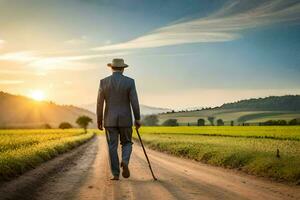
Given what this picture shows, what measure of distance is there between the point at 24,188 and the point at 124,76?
424cm

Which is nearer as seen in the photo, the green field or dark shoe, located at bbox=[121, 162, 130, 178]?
dark shoe, located at bbox=[121, 162, 130, 178]

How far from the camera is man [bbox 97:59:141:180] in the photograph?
44.0 feet

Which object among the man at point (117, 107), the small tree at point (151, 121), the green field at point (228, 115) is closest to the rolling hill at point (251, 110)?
the green field at point (228, 115)

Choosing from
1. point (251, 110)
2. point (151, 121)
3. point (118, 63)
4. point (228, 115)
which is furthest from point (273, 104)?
point (118, 63)

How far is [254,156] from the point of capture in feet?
69.8

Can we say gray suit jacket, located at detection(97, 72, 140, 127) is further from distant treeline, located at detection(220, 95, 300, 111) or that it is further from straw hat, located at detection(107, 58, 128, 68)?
distant treeline, located at detection(220, 95, 300, 111)

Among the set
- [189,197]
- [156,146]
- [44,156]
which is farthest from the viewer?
[156,146]

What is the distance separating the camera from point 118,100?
13.6m

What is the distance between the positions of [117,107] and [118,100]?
22 centimetres

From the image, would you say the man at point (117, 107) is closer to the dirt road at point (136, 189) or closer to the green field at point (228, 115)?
the dirt road at point (136, 189)

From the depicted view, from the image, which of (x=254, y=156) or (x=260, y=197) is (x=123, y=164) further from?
(x=254, y=156)

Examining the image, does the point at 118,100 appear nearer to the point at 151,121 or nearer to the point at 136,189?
the point at 136,189

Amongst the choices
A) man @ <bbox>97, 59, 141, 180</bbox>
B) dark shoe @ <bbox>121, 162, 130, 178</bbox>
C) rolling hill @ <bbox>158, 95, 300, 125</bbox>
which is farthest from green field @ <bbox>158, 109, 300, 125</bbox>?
dark shoe @ <bbox>121, 162, 130, 178</bbox>

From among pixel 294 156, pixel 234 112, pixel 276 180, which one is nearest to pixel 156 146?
pixel 294 156
